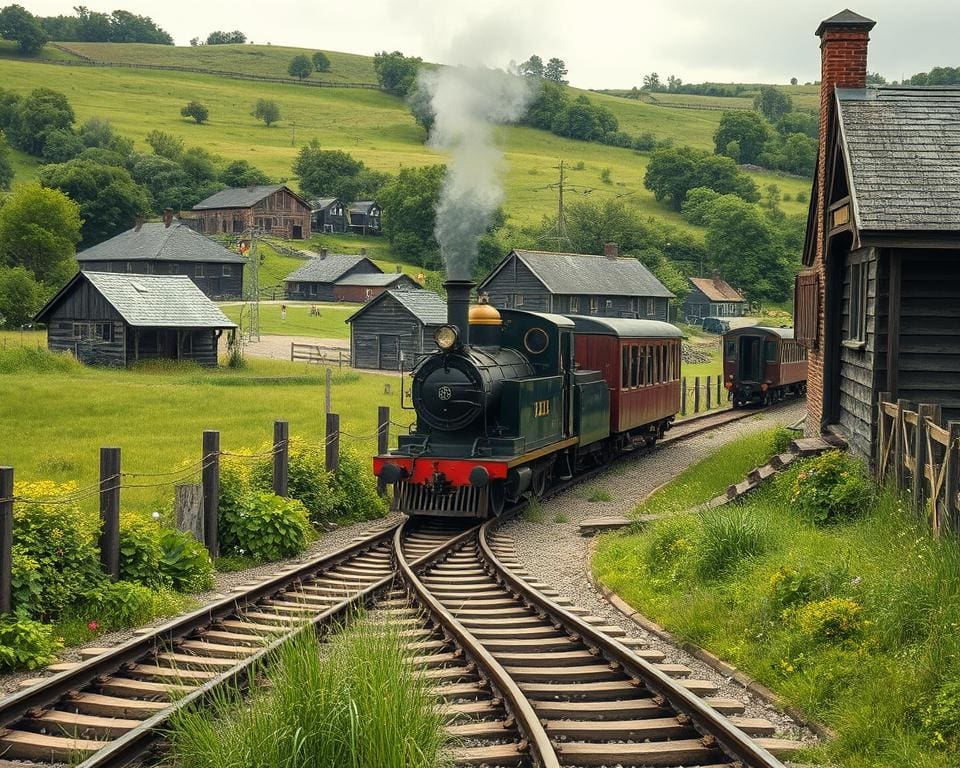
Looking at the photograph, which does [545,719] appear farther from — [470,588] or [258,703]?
[470,588]

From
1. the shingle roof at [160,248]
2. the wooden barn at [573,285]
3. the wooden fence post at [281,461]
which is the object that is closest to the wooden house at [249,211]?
the shingle roof at [160,248]

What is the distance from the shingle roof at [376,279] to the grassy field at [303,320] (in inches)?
88.8

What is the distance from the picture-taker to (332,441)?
52.0ft

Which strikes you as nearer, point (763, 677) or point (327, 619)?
point (763, 677)

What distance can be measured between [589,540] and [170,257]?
64908mm

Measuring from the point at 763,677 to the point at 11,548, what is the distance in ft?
19.5

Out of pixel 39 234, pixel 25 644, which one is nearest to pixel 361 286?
pixel 39 234

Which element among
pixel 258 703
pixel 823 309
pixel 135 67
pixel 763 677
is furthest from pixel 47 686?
pixel 135 67

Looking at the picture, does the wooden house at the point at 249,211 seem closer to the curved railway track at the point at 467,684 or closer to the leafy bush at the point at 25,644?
the curved railway track at the point at 467,684

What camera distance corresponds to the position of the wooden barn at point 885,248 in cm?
1293

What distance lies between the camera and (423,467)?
14.9m

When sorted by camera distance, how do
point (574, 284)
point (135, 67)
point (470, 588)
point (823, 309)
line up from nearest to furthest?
point (470, 588) → point (823, 309) → point (574, 284) → point (135, 67)

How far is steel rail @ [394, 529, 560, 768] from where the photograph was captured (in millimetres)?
5871

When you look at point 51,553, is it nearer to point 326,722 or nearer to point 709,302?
point 326,722
